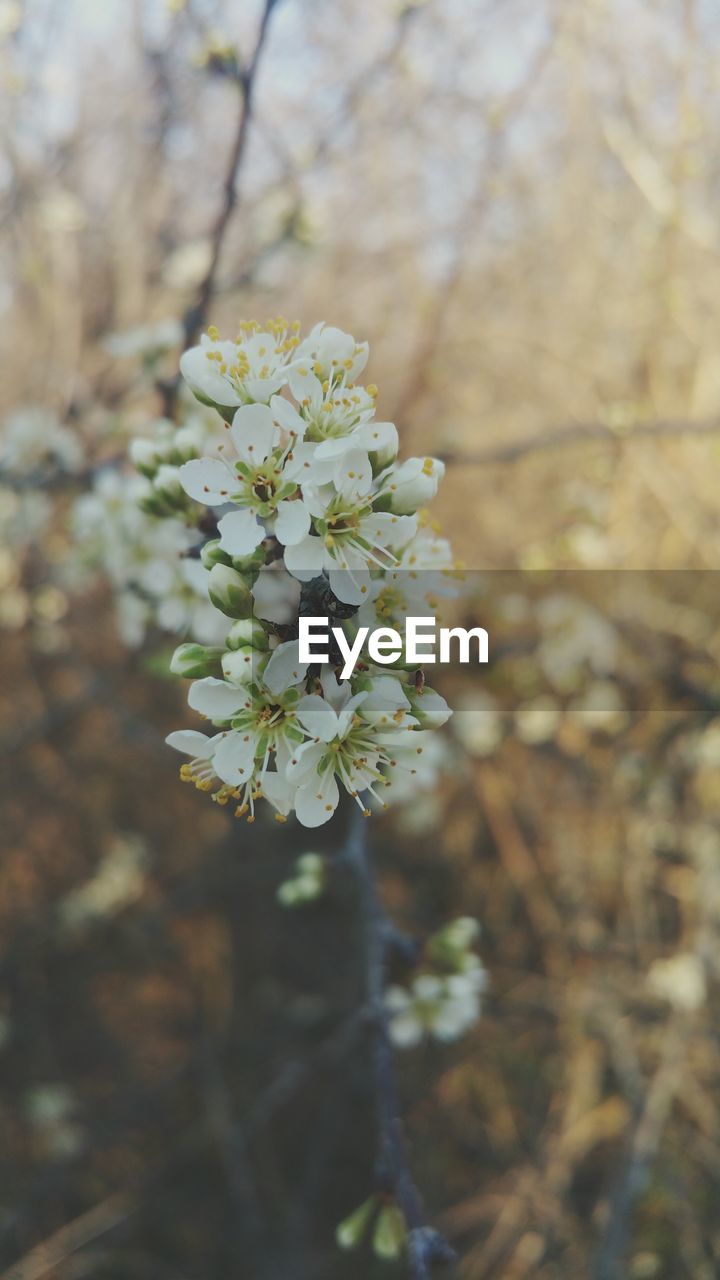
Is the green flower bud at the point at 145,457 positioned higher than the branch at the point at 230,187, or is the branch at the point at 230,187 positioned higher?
the branch at the point at 230,187

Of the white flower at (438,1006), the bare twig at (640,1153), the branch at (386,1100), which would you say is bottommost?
the bare twig at (640,1153)

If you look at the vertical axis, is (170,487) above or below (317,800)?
above

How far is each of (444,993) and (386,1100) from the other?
1.79 ft

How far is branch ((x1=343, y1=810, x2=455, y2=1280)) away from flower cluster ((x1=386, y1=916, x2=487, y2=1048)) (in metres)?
0.28

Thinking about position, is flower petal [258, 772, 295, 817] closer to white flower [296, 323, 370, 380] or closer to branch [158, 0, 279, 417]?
white flower [296, 323, 370, 380]

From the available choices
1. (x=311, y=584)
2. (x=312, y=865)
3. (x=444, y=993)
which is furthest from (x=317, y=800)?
(x=444, y=993)

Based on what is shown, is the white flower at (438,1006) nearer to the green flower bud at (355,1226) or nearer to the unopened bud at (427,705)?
the green flower bud at (355,1226)

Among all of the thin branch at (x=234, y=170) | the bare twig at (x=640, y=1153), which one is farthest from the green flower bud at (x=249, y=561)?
the bare twig at (x=640, y=1153)

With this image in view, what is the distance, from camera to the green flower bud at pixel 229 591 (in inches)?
43.9

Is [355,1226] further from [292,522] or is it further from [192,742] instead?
[292,522]

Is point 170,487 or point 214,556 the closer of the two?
point 214,556

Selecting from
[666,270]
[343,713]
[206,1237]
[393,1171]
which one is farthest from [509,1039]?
[666,270]

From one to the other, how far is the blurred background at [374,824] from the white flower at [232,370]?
3.22ft

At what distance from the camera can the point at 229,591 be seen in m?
1.13
